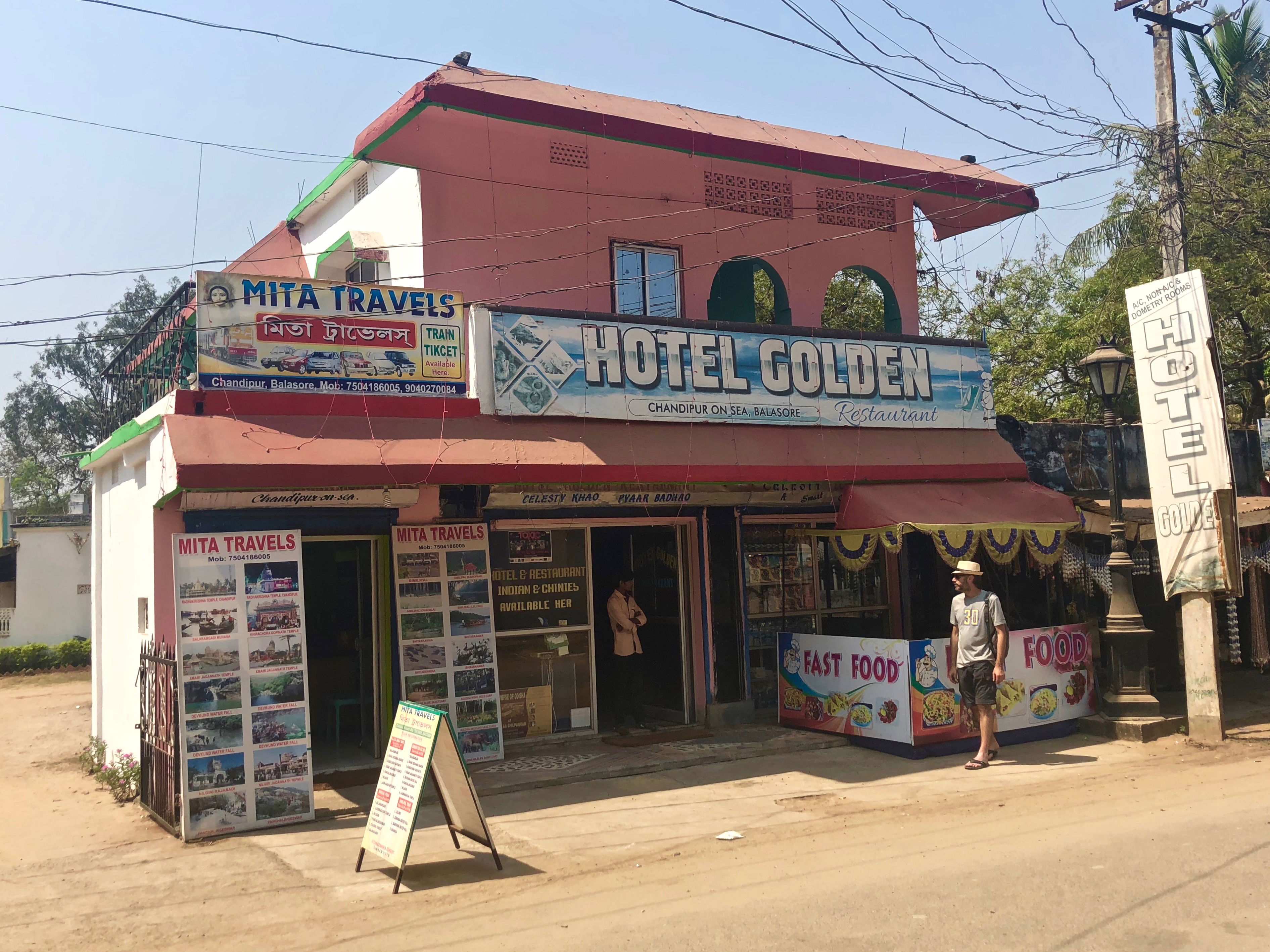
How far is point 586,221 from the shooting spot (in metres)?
11.9

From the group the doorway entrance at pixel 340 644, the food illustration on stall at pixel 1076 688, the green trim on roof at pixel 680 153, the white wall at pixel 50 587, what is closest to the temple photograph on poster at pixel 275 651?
the doorway entrance at pixel 340 644

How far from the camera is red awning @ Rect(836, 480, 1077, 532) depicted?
438 inches

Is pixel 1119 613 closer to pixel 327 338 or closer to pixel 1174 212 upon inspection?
pixel 1174 212

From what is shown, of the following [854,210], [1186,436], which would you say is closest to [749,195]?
[854,210]

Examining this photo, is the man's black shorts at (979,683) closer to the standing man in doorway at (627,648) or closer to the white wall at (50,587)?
the standing man in doorway at (627,648)

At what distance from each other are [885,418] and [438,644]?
5752mm

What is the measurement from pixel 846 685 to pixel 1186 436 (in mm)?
4587

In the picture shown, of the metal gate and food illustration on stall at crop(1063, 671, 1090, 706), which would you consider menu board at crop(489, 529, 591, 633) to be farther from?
food illustration on stall at crop(1063, 671, 1090, 706)

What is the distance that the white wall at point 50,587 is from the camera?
89.9ft

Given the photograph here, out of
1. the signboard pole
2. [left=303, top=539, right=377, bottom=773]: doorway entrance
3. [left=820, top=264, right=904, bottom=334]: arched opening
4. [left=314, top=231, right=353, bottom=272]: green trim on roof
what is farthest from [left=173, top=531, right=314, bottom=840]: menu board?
[left=820, top=264, right=904, bottom=334]: arched opening

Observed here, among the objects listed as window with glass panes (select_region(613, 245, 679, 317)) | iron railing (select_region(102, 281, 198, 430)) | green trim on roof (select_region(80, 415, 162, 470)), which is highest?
window with glass panes (select_region(613, 245, 679, 317))

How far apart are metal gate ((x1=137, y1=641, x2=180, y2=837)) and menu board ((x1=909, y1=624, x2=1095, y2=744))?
22.1 feet

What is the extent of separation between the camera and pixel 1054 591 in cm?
1350

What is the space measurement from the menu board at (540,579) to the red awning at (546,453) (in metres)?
1.84
